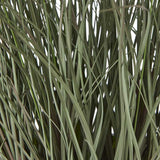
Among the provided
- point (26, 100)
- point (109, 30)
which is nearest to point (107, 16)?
point (109, 30)

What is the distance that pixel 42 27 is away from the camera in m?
0.35

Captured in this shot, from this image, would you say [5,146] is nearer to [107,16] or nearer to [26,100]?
[26,100]

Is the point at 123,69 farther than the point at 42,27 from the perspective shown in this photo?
No

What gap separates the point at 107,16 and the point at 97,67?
6cm

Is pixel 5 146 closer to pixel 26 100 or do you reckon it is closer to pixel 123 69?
pixel 26 100

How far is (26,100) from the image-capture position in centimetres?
36

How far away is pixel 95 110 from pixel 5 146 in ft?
0.32

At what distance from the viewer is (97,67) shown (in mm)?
328

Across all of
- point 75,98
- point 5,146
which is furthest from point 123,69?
point 5,146

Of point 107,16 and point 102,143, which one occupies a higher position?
point 107,16

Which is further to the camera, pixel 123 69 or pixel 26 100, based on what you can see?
pixel 26 100

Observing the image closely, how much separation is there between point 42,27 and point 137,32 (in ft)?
0.33

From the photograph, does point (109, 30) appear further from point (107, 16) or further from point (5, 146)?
point (5, 146)

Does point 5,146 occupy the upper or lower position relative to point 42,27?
lower
